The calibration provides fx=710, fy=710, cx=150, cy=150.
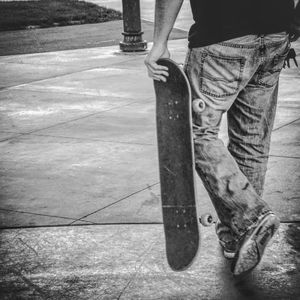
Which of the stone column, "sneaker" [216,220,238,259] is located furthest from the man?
the stone column

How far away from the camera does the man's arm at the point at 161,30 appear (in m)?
3.45

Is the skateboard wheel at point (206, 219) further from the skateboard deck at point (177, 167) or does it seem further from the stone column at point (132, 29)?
the stone column at point (132, 29)

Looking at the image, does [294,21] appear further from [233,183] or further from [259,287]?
[259,287]

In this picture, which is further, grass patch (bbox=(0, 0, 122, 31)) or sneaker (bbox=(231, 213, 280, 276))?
grass patch (bbox=(0, 0, 122, 31))

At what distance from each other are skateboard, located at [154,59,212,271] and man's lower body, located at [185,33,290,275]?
100 mm

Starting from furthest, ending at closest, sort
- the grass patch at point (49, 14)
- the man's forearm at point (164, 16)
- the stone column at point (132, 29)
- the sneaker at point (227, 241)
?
the grass patch at point (49, 14), the stone column at point (132, 29), the sneaker at point (227, 241), the man's forearm at point (164, 16)

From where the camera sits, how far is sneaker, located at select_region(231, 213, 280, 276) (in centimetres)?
346

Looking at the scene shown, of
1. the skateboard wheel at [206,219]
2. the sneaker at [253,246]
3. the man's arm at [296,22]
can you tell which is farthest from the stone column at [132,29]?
the sneaker at [253,246]

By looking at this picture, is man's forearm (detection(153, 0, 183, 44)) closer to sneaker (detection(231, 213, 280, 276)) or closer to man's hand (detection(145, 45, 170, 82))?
man's hand (detection(145, 45, 170, 82))

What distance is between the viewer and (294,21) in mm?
3699

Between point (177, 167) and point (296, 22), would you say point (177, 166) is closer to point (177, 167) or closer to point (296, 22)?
point (177, 167)

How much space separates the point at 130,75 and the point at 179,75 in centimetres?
703

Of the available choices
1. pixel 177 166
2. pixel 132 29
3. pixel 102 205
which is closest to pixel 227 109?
pixel 177 166

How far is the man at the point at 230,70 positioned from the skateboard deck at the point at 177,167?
9 cm
